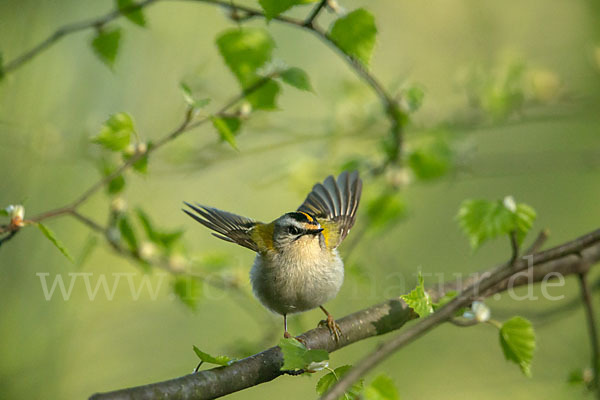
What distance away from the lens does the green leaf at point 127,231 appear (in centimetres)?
262

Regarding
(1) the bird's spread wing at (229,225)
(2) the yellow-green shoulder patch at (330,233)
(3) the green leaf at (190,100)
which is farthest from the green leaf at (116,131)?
(2) the yellow-green shoulder patch at (330,233)

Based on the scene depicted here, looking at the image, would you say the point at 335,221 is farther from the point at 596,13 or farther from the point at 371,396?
the point at 596,13

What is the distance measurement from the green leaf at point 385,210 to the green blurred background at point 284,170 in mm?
123

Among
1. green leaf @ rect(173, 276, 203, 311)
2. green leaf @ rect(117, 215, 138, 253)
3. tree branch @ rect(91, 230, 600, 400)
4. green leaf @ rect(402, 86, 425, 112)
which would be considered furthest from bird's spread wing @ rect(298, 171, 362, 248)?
green leaf @ rect(117, 215, 138, 253)

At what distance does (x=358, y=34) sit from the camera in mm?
2057

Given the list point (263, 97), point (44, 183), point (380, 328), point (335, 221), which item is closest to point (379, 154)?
point (335, 221)

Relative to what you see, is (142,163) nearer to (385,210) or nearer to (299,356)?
(299,356)

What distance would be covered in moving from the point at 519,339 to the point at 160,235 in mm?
1653

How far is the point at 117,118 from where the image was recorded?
231cm

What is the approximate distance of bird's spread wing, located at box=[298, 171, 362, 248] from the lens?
2998mm

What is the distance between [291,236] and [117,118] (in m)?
1.08

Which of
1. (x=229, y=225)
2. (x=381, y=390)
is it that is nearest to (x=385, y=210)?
(x=229, y=225)

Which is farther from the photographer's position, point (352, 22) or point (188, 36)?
point (188, 36)

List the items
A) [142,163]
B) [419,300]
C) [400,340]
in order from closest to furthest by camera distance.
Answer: [400,340] < [419,300] < [142,163]
